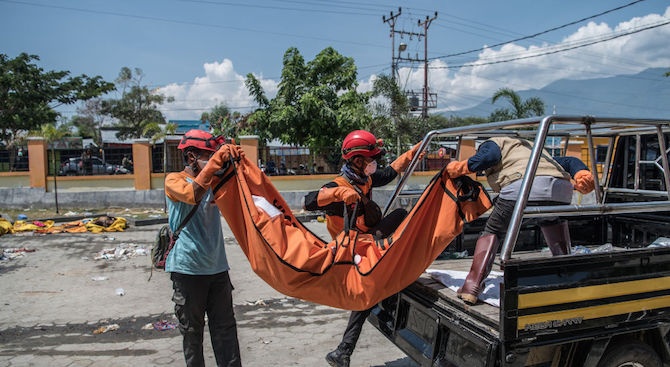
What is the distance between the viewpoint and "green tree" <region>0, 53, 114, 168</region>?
21750 millimetres

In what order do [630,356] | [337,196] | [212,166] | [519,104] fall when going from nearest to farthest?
1. [630,356]
2. [212,166]
3. [337,196]
4. [519,104]

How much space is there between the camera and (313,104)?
54.0 feet

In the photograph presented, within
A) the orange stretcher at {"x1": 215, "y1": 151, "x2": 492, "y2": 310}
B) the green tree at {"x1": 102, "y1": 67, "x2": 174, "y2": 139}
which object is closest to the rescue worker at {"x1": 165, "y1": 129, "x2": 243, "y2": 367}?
the orange stretcher at {"x1": 215, "y1": 151, "x2": 492, "y2": 310}

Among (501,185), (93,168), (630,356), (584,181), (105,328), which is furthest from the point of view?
(93,168)

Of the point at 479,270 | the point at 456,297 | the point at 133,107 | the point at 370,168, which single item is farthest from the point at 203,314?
the point at 133,107

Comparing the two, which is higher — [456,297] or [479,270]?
[479,270]

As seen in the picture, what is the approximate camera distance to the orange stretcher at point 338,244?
2734 millimetres

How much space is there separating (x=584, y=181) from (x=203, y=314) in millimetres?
2957

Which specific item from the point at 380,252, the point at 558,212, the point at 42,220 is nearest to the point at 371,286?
the point at 380,252

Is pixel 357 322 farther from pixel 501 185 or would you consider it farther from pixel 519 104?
pixel 519 104

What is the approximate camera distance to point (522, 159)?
124 inches

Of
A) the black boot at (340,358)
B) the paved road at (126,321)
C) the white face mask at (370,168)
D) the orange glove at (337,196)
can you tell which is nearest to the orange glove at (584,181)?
the white face mask at (370,168)

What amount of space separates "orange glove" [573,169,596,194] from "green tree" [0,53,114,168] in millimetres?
23444

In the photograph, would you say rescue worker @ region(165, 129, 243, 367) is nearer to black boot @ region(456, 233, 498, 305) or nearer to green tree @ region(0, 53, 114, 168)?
black boot @ region(456, 233, 498, 305)
